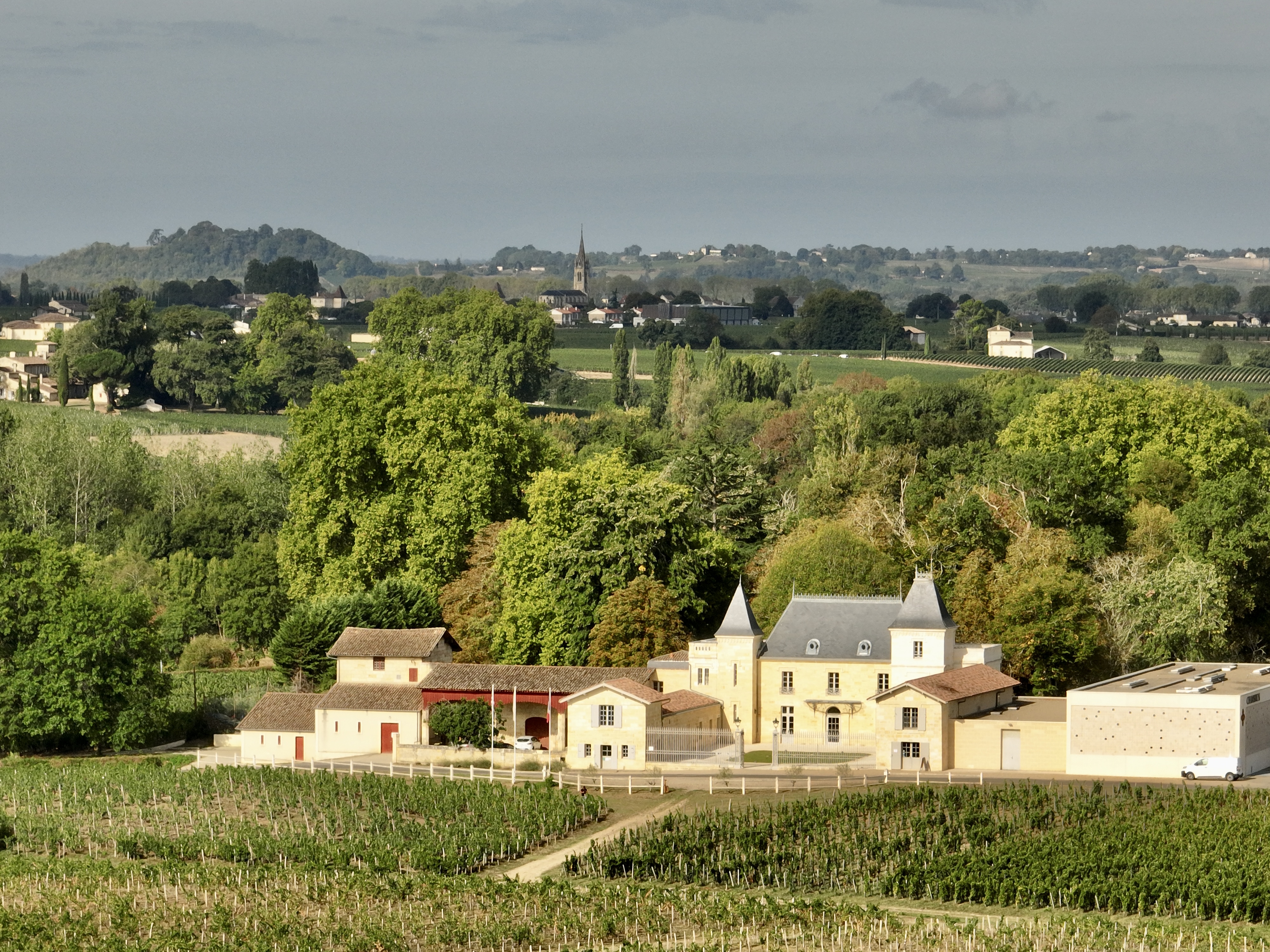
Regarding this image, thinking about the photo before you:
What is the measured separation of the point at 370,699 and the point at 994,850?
2392cm

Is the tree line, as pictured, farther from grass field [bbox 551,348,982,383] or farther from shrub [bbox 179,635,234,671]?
grass field [bbox 551,348,982,383]

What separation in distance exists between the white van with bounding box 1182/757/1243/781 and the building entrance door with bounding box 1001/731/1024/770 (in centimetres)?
460

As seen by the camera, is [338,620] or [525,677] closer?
[525,677]

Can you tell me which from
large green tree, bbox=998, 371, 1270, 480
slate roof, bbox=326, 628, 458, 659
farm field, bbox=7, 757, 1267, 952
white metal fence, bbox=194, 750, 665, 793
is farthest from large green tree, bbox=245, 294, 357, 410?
farm field, bbox=7, 757, 1267, 952

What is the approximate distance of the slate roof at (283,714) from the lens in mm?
71188

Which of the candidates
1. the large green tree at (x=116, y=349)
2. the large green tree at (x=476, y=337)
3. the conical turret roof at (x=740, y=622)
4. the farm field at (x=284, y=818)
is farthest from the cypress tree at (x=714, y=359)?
the farm field at (x=284, y=818)

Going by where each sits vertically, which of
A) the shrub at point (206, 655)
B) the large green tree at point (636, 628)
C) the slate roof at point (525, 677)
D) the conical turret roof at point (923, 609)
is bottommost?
the shrub at point (206, 655)

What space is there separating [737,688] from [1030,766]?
942 centimetres

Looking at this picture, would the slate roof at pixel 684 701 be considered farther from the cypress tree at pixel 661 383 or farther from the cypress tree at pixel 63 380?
the cypress tree at pixel 63 380

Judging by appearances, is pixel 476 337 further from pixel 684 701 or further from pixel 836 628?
pixel 684 701

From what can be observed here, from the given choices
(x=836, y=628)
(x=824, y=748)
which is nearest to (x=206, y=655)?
(x=836, y=628)

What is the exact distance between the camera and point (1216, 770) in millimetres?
61688

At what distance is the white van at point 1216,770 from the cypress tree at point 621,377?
8948 centimetres

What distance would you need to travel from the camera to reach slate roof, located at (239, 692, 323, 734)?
2803 inches
